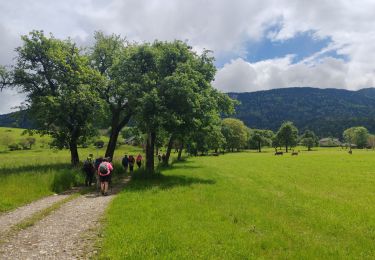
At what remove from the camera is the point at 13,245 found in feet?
33.1

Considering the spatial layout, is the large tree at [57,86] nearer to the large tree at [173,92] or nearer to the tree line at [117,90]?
the tree line at [117,90]

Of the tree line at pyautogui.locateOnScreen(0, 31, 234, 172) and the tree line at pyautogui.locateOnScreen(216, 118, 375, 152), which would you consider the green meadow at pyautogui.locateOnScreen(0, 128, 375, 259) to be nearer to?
the tree line at pyautogui.locateOnScreen(0, 31, 234, 172)

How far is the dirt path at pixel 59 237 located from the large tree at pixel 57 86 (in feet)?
63.5

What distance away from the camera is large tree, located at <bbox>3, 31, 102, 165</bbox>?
108 feet

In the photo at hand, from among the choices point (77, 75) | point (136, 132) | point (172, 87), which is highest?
point (77, 75)

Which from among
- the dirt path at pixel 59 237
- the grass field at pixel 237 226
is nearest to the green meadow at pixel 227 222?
the grass field at pixel 237 226

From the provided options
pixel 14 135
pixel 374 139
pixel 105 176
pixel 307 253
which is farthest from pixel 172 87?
pixel 374 139

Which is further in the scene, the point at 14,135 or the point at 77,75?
the point at 14,135

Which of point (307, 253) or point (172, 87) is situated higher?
point (172, 87)

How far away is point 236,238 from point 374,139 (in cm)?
21109

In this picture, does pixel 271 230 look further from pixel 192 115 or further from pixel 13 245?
pixel 192 115

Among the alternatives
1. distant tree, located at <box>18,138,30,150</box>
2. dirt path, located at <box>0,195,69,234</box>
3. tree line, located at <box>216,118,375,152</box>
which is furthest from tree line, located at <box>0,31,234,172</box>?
distant tree, located at <box>18,138,30,150</box>

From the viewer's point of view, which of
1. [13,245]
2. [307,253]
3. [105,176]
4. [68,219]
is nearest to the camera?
[307,253]

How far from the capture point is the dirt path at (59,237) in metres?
9.27
